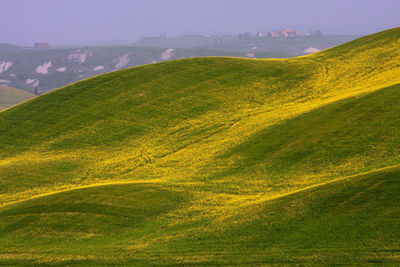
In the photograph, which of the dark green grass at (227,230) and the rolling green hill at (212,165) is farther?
the rolling green hill at (212,165)

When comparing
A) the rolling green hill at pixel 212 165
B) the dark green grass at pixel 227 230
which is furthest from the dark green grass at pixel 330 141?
the dark green grass at pixel 227 230

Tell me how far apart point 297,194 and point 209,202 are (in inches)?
302

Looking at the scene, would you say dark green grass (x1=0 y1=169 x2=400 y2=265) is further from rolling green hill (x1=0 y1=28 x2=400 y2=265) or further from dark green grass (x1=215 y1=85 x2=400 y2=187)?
dark green grass (x1=215 y1=85 x2=400 y2=187)

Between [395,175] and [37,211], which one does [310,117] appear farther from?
[37,211]

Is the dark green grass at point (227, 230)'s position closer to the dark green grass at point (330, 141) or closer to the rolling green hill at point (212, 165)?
the rolling green hill at point (212, 165)

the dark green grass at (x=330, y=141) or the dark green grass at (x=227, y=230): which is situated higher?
the dark green grass at (x=330, y=141)

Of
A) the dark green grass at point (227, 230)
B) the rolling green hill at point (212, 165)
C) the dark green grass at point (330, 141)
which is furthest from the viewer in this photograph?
the dark green grass at point (330, 141)

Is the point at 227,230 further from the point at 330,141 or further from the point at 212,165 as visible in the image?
the point at 330,141

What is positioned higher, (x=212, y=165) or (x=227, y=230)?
(x=212, y=165)

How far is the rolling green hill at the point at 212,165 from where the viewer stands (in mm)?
23188

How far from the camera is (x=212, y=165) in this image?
40812 millimetres

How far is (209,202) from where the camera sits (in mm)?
31391

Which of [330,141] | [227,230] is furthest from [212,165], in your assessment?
[227,230]

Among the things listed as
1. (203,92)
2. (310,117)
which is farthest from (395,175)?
(203,92)
